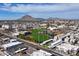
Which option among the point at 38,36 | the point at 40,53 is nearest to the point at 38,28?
the point at 38,36

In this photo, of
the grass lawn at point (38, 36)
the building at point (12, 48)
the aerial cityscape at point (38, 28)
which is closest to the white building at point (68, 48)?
the aerial cityscape at point (38, 28)

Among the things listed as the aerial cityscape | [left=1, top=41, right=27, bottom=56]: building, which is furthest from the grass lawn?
[left=1, top=41, right=27, bottom=56]: building

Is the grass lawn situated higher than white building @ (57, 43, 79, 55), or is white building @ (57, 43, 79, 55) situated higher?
the grass lawn

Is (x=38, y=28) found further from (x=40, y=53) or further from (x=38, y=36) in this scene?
(x=40, y=53)

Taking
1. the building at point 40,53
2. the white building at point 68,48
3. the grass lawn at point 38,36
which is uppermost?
the grass lawn at point 38,36

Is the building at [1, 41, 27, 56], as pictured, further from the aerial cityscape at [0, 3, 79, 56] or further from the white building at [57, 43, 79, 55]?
the white building at [57, 43, 79, 55]

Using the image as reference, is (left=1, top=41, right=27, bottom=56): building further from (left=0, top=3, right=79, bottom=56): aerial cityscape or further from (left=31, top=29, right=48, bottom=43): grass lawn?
(left=31, top=29, right=48, bottom=43): grass lawn

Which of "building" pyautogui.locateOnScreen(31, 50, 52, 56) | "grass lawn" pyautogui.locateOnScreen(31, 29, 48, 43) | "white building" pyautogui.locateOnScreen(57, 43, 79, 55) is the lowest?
"building" pyautogui.locateOnScreen(31, 50, 52, 56)

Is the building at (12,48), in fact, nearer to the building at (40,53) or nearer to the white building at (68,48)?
the building at (40,53)
